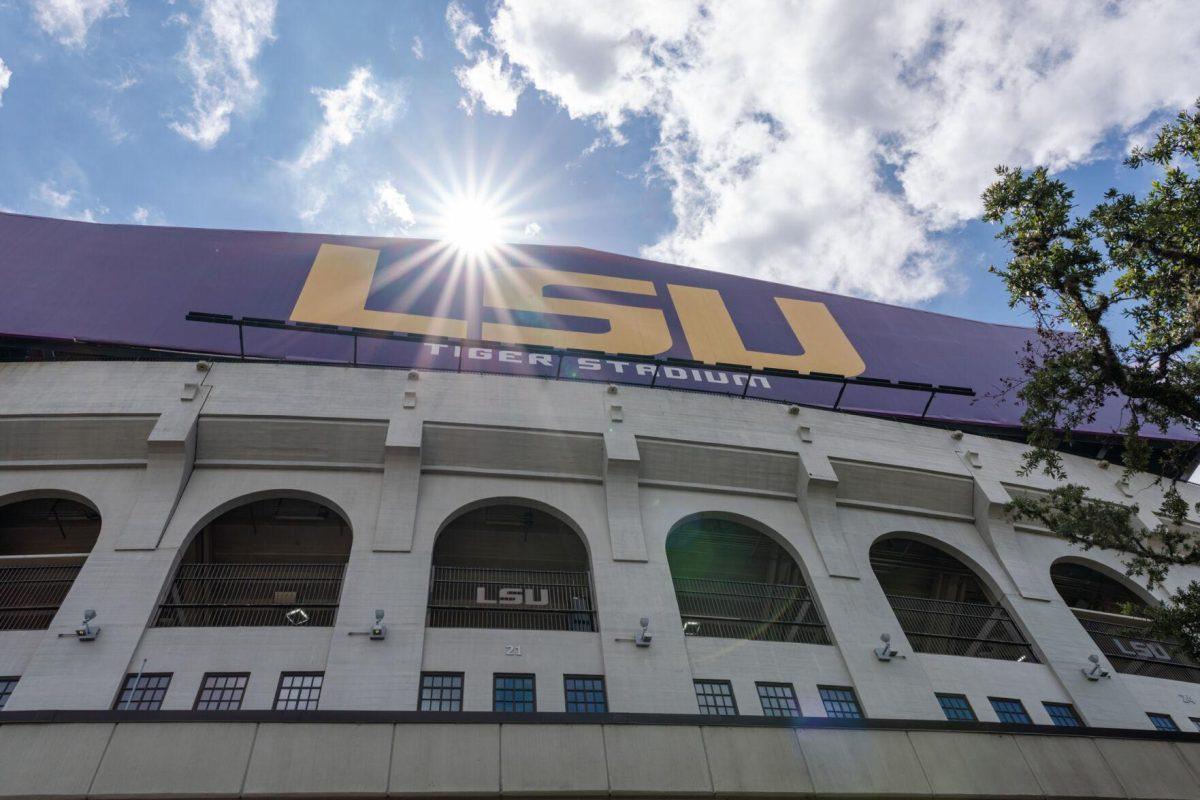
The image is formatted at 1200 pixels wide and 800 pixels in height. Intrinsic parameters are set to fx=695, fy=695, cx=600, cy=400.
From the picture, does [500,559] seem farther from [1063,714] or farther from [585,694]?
[1063,714]

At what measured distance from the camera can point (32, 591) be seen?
2172 cm

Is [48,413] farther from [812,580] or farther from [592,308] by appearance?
[812,580]

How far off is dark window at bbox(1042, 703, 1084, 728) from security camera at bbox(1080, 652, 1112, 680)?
51.4 inches

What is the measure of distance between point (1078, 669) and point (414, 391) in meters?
24.5

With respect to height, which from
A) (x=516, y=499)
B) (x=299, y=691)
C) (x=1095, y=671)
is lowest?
(x=1095, y=671)

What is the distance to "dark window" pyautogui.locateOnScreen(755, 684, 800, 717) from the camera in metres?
20.0

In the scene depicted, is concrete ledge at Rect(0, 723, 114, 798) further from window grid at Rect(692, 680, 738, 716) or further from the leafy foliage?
the leafy foliage

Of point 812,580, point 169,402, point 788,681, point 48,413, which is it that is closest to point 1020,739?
point 788,681

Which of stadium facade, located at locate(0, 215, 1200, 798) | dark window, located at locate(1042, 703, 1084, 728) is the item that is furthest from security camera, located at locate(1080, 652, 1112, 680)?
dark window, located at locate(1042, 703, 1084, 728)

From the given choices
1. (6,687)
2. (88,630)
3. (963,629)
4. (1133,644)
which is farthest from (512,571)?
(1133,644)

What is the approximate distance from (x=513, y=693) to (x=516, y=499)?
7151mm

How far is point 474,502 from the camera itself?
24.1m

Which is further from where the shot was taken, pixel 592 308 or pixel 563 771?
pixel 592 308

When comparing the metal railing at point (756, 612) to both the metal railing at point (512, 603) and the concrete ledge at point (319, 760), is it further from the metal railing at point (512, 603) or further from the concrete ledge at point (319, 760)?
the concrete ledge at point (319, 760)
